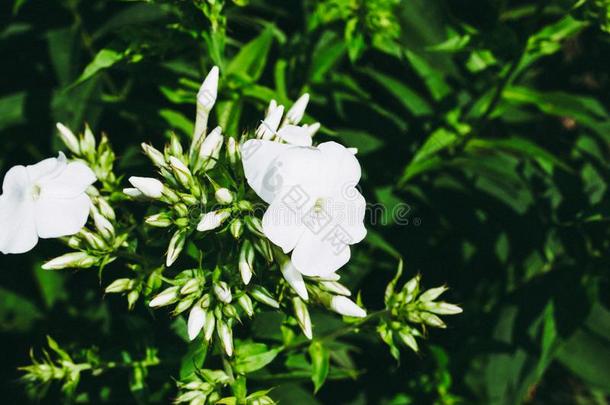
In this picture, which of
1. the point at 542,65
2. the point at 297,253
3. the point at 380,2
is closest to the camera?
the point at 297,253

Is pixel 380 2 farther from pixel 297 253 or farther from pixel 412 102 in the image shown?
pixel 297 253

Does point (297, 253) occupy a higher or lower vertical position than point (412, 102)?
higher

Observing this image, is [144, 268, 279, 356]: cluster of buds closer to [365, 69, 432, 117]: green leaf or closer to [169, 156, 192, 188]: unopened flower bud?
[169, 156, 192, 188]: unopened flower bud

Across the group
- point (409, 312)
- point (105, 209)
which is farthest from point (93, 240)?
point (409, 312)

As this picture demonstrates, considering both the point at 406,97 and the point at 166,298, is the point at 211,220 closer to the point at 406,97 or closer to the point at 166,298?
the point at 166,298

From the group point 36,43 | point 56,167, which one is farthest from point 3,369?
point 56,167

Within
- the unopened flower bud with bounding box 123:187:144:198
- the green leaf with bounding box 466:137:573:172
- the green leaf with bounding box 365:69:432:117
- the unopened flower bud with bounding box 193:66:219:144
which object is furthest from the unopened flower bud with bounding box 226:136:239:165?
the green leaf with bounding box 466:137:573:172
